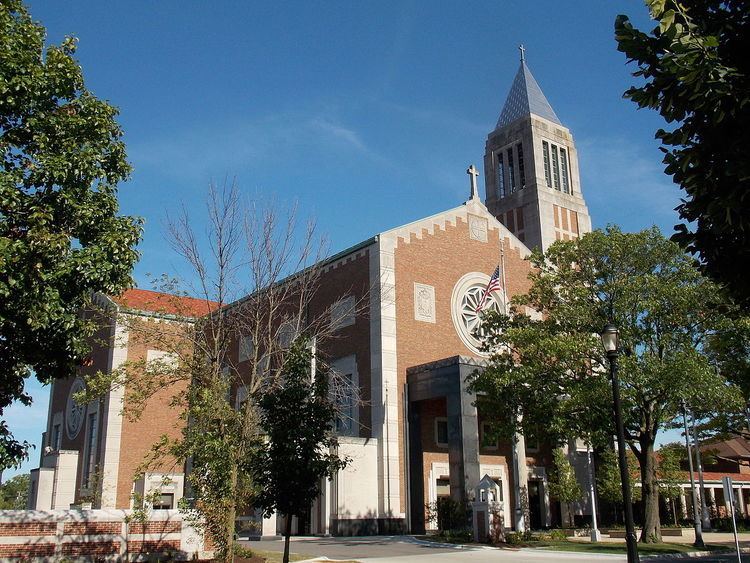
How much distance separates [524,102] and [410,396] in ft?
172

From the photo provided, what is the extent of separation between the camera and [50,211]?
1317 cm

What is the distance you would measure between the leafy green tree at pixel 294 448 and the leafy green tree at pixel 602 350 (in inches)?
400

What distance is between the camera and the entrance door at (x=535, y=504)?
38.4 meters

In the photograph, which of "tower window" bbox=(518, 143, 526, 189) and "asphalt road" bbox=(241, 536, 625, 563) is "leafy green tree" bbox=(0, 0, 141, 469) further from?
"tower window" bbox=(518, 143, 526, 189)

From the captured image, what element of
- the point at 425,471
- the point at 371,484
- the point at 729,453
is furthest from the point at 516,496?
the point at 729,453

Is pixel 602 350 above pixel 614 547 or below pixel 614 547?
above

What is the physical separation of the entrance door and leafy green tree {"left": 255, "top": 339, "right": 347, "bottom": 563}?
2354 cm

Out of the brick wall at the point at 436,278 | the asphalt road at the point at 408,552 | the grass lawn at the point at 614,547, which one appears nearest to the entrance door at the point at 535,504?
the brick wall at the point at 436,278

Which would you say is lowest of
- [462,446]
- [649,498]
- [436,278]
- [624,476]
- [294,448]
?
[649,498]

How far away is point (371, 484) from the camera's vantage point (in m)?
33.5

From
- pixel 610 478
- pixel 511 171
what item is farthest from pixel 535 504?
pixel 511 171

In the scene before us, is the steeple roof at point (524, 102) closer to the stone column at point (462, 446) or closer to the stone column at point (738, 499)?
the stone column at point (738, 499)

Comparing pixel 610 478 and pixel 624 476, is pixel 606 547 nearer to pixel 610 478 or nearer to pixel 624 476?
pixel 610 478

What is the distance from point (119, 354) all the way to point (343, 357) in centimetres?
1748
